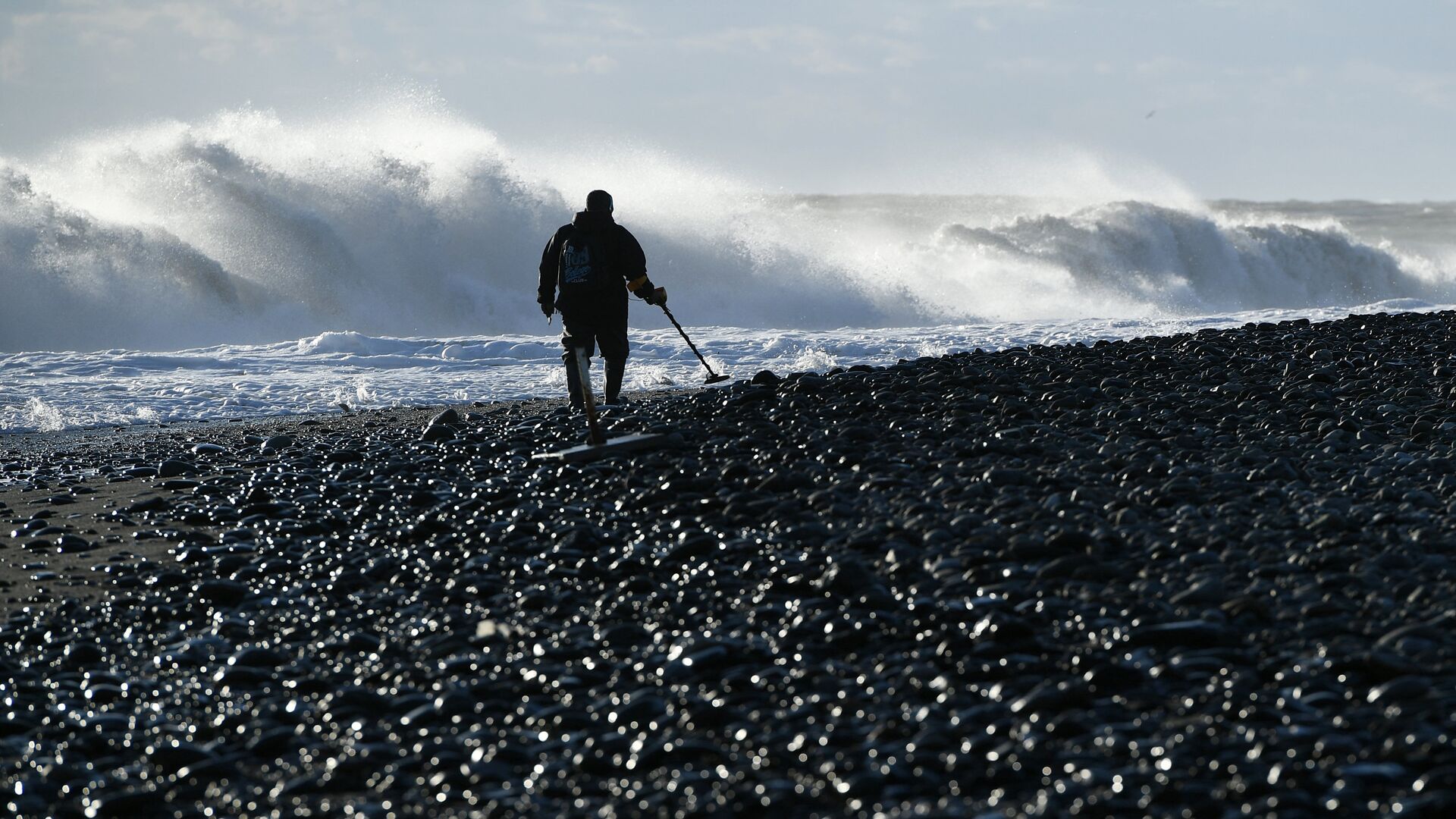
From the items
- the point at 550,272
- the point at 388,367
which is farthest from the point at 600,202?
the point at 388,367

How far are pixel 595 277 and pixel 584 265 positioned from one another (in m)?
0.10

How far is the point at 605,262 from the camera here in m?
Result: 8.52

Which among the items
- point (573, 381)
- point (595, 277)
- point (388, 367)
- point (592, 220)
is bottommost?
point (573, 381)

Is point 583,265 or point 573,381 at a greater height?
point 583,265

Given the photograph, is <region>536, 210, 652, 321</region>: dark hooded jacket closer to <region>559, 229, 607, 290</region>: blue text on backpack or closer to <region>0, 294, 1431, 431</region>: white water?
<region>559, 229, 607, 290</region>: blue text on backpack

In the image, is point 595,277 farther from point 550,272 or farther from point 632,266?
point 550,272

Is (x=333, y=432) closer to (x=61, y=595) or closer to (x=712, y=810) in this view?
(x=61, y=595)

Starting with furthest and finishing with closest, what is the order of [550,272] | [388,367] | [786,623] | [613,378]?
[388,367], [613,378], [550,272], [786,623]

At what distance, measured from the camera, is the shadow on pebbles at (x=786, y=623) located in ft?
9.66

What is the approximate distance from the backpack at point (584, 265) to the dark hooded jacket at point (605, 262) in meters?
0.02

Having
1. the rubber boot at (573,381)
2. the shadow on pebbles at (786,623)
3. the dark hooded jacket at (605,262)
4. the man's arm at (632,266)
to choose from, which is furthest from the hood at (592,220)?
the shadow on pebbles at (786,623)

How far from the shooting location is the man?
8492 mm

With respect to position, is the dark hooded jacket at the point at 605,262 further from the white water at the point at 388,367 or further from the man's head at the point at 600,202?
the white water at the point at 388,367

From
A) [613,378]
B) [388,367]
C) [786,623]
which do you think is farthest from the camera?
[388,367]
